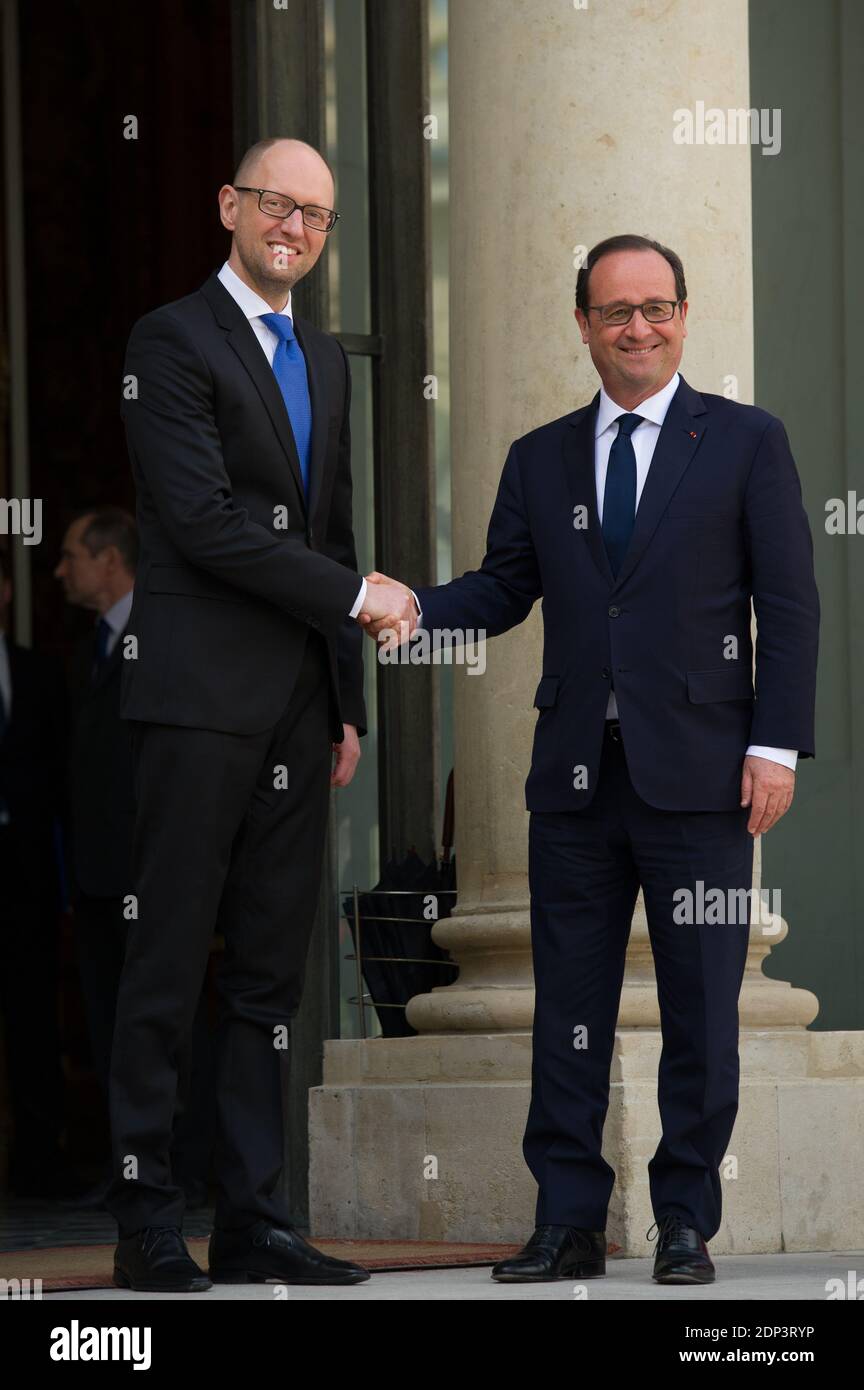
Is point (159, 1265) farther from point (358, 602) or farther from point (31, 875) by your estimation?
point (31, 875)

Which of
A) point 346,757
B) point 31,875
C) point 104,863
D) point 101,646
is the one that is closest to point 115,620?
point 101,646

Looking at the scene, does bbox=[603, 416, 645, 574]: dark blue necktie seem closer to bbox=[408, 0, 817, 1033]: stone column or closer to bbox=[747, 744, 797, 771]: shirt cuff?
bbox=[747, 744, 797, 771]: shirt cuff

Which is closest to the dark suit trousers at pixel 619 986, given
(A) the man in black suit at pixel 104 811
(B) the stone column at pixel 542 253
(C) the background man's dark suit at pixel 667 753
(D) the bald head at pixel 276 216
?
(C) the background man's dark suit at pixel 667 753

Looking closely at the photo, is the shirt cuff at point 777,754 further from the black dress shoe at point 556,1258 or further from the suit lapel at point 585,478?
the black dress shoe at point 556,1258

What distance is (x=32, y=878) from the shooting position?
884cm

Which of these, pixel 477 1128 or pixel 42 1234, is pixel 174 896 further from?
pixel 42 1234

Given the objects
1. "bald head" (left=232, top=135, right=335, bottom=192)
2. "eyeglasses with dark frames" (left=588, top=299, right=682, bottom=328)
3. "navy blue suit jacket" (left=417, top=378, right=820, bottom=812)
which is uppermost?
"bald head" (left=232, top=135, right=335, bottom=192)

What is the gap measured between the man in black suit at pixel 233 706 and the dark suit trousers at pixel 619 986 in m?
0.48

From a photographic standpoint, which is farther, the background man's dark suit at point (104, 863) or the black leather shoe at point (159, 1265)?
the background man's dark suit at point (104, 863)

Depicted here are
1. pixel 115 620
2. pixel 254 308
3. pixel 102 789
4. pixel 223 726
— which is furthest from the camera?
pixel 115 620

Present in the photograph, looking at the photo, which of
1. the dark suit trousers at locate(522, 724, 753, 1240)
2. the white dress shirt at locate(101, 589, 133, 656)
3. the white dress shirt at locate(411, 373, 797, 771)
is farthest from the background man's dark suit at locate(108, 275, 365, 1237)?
the white dress shirt at locate(101, 589, 133, 656)

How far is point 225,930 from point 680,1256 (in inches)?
43.2

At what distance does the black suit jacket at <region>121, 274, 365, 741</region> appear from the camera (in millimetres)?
5090

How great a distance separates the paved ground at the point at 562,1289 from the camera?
4785 mm
